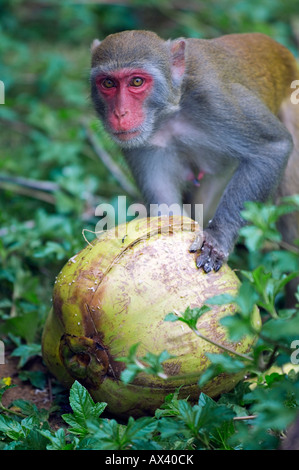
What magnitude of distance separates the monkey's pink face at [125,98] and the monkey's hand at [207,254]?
1.07 metres

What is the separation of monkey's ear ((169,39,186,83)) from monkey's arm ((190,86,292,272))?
0.46 metres

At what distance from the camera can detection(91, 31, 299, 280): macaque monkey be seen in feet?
14.6

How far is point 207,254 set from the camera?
11.8ft

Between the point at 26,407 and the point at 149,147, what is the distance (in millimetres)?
2204

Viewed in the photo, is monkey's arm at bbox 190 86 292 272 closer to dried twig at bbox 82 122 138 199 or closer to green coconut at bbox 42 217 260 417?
green coconut at bbox 42 217 260 417

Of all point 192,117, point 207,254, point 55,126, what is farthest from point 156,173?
point 55,126

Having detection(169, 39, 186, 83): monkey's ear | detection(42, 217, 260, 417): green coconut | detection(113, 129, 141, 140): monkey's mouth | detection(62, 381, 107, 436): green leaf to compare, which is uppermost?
detection(169, 39, 186, 83): monkey's ear

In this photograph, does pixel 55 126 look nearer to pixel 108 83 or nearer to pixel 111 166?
pixel 111 166

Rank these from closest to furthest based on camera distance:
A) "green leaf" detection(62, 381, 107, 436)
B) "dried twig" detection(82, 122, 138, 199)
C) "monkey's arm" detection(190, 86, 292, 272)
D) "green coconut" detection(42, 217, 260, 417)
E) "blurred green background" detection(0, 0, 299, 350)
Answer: "green leaf" detection(62, 381, 107, 436) → "green coconut" detection(42, 217, 260, 417) → "monkey's arm" detection(190, 86, 292, 272) → "blurred green background" detection(0, 0, 299, 350) → "dried twig" detection(82, 122, 138, 199)

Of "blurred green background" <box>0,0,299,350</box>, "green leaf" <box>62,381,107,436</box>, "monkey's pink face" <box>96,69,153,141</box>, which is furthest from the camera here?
"blurred green background" <box>0,0,299,350</box>

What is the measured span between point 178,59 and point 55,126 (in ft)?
9.49

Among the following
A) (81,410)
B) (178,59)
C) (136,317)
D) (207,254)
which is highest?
(178,59)

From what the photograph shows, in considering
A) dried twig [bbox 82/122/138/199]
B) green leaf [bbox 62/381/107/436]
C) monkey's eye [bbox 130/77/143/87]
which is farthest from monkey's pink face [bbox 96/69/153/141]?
green leaf [bbox 62/381/107/436]

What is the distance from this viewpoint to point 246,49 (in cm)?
528
